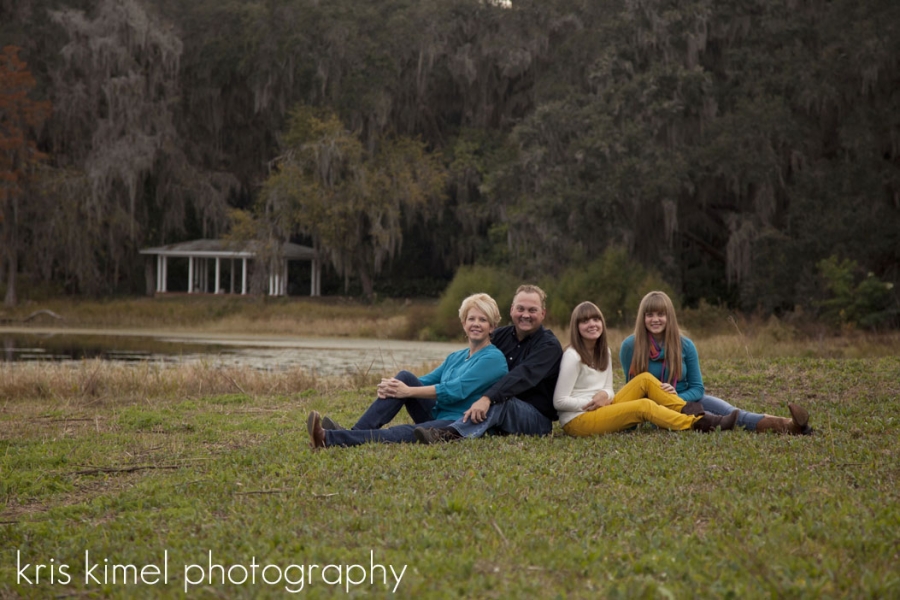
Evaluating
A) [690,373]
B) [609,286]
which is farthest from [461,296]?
[690,373]

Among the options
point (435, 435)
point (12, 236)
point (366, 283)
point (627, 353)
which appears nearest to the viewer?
point (435, 435)

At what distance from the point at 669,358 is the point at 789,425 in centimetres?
105

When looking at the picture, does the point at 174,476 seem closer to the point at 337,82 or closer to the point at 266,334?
the point at 266,334

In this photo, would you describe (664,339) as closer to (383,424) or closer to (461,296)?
(383,424)

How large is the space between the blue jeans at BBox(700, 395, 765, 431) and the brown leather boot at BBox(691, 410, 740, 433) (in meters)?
0.13

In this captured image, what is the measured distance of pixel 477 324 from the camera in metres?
8.27

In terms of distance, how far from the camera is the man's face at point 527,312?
836 cm

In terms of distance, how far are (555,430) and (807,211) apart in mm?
23257

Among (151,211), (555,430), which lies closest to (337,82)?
(151,211)

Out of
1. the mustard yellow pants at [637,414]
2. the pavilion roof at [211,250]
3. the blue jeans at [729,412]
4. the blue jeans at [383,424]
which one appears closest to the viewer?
the blue jeans at [383,424]

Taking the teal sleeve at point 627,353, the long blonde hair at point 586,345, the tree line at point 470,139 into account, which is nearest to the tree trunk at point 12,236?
the tree line at point 470,139

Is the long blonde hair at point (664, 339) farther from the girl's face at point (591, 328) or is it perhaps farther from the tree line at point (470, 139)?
the tree line at point (470, 139)

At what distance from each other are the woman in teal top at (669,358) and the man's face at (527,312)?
85 cm

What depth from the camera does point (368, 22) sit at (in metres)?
42.2
